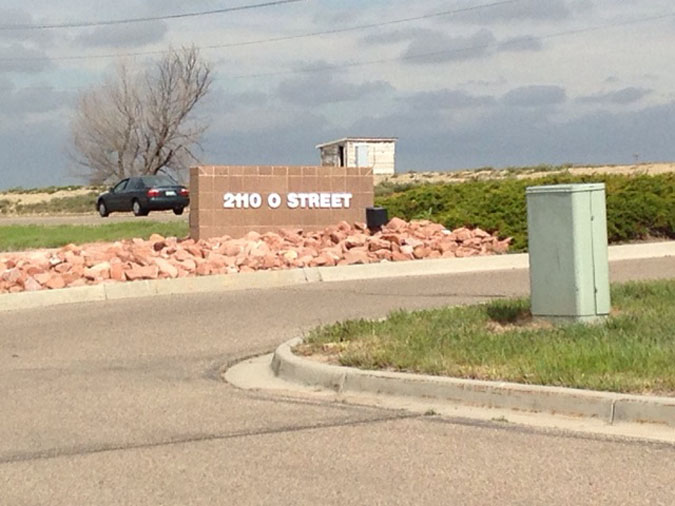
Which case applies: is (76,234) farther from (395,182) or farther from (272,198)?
(395,182)

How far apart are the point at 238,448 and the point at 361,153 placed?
39.1 meters

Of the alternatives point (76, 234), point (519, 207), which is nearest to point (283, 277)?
point (519, 207)

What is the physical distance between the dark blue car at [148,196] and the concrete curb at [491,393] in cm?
3028

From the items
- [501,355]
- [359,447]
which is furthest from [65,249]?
[359,447]

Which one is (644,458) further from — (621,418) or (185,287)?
(185,287)

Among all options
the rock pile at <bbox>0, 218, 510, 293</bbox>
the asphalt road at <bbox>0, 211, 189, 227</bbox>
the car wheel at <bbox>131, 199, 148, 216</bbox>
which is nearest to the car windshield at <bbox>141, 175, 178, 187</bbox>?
the car wheel at <bbox>131, 199, 148, 216</bbox>

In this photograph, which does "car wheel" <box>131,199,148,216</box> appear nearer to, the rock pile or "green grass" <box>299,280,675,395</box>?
the rock pile

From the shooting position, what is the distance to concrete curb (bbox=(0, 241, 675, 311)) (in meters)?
16.0

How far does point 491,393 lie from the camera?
8.39 metres

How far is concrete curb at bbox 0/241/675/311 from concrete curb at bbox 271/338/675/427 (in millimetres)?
6733

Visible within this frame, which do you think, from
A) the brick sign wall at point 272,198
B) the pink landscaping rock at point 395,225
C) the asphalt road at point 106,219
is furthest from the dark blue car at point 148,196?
the pink landscaping rock at point 395,225

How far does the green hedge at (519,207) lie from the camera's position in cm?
2130

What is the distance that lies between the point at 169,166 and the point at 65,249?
4589 cm

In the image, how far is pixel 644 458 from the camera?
696cm
